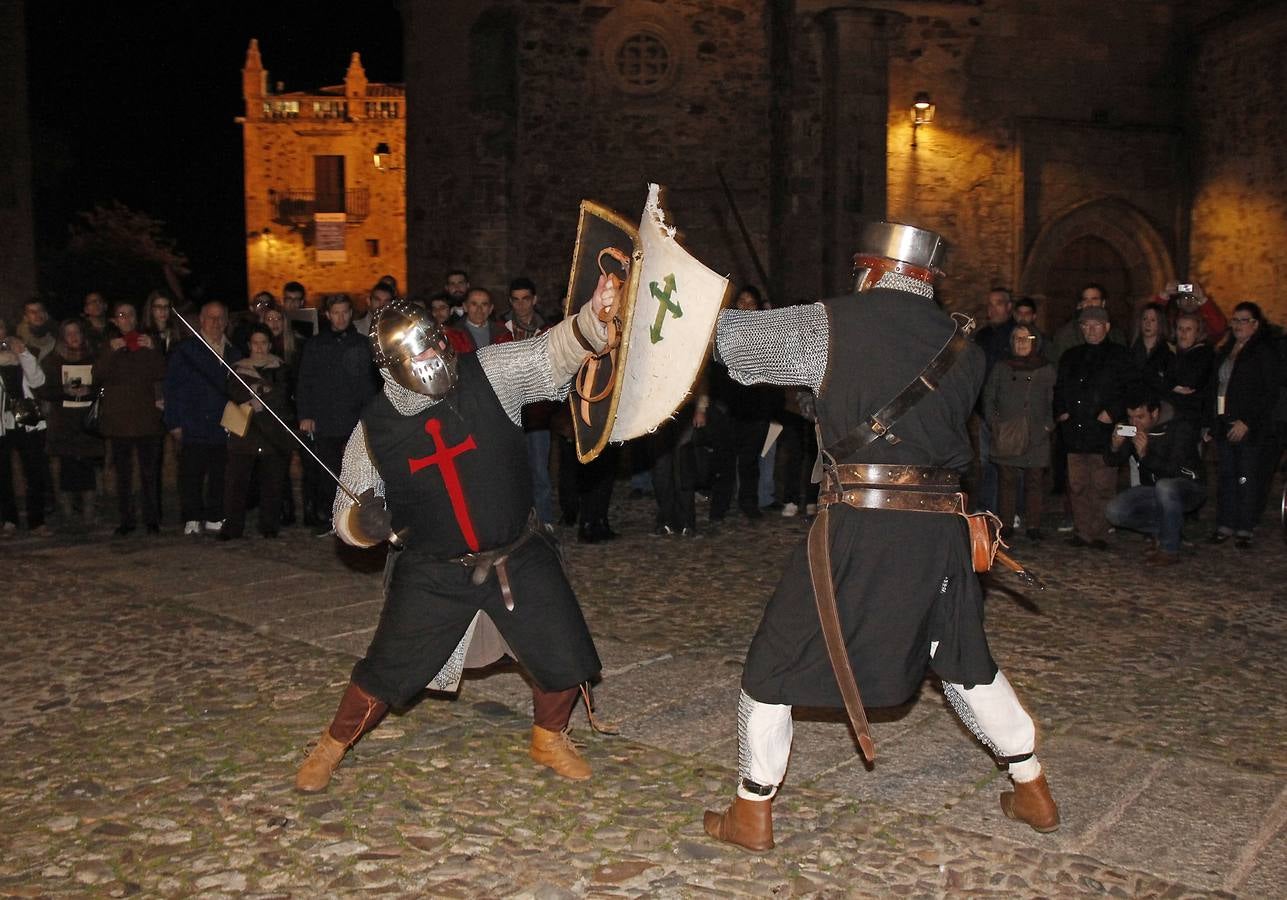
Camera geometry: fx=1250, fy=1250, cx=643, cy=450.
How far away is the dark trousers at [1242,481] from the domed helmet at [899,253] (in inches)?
245

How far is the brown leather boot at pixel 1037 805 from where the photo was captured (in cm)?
381

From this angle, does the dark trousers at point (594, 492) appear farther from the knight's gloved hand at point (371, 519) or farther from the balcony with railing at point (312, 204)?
the balcony with railing at point (312, 204)

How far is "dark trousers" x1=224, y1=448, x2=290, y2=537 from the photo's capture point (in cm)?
915

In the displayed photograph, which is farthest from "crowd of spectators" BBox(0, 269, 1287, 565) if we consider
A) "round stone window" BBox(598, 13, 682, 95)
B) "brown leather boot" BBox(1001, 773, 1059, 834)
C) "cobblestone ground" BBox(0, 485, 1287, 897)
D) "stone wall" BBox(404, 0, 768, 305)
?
"round stone window" BBox(598, 13, 682, 95)

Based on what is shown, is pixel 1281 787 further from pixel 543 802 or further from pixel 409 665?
pixel 409 665

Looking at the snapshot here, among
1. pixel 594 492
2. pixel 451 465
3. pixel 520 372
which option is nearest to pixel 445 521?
pixel 451 465

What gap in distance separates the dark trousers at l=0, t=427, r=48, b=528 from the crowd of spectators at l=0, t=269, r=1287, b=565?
0.05 feet

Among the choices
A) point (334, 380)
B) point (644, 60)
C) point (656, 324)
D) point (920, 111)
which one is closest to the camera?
point (656, 324)

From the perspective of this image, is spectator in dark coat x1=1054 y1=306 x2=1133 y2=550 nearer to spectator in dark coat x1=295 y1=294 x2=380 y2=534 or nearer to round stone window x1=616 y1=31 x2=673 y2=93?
spectator in dark coat x1=295 y1=294 x2=380 y2=534

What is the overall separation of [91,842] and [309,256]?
4385cm

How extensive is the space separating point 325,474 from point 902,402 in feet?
21.6

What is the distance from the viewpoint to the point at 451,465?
4.04 meters

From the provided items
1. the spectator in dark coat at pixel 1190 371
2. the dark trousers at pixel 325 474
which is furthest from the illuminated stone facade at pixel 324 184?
the spectator in dark coat at pixel 1190 371

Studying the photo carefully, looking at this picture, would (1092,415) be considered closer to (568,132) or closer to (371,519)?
(371,519)
